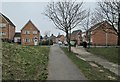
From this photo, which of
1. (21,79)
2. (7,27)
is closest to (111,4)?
(21,79)

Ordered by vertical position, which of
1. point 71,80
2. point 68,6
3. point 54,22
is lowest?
point 71,80

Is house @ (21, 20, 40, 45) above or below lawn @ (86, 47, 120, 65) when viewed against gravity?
above

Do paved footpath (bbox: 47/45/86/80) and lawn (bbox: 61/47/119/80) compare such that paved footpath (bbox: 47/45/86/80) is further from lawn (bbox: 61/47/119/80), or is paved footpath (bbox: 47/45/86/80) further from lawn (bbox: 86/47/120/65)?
lawn (bbox: 86/47/120/65)

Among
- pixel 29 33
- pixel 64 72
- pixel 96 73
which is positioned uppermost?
pixel 29 33

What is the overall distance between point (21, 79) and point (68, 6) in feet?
90.5

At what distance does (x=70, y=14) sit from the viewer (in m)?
34.4

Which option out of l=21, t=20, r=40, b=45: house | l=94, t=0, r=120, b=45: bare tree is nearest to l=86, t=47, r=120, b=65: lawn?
l=94, t=0, r=120, b=45: bare tree

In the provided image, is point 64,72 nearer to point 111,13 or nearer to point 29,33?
point 111,13

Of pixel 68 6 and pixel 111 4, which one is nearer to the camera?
pixel 111 4

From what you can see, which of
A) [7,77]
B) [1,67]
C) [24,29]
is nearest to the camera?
[7,77]

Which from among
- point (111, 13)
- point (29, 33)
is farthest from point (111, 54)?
point (29, 33)

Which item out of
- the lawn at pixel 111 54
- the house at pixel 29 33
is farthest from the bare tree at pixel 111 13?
the house at pixel 29 33

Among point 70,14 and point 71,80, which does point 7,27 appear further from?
point 71,80

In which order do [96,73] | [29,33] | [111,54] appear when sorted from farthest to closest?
[29,33]
[111,54]
[96,73]
